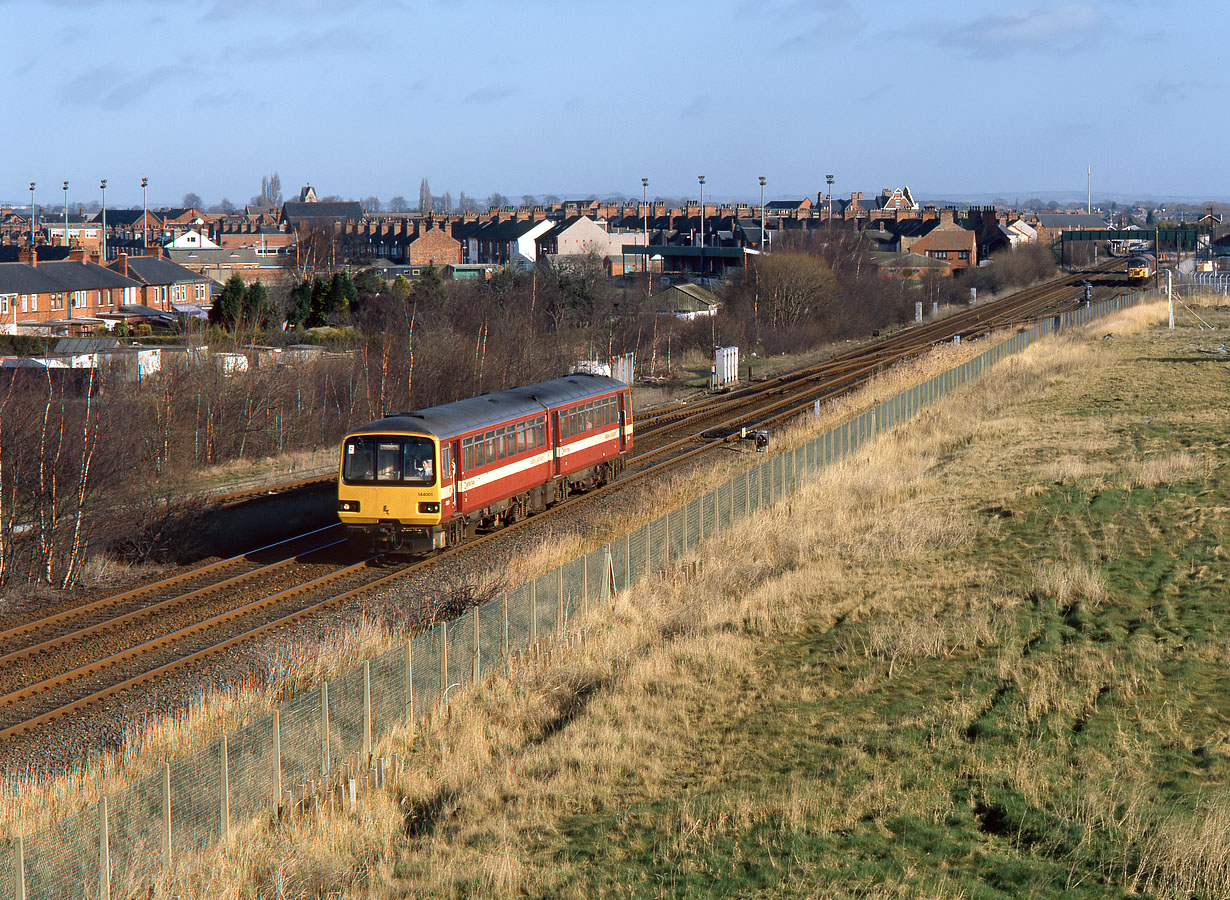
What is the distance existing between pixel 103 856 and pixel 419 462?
12.6 metres

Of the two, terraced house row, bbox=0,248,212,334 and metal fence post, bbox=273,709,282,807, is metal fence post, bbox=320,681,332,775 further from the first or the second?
terraced house row, bbox=0,248,212,334

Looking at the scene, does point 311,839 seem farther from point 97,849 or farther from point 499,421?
point 499,421

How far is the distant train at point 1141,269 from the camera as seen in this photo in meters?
108

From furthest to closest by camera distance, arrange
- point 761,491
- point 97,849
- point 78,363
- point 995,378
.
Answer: point 995,378
point 78,363
point 761,491
point 97,849

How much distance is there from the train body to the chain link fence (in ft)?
12.2

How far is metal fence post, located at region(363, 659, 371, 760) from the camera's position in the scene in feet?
45.5

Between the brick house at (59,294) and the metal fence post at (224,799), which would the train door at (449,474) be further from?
the brick house at (59,294)

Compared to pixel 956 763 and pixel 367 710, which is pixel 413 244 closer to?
pixel 367 710

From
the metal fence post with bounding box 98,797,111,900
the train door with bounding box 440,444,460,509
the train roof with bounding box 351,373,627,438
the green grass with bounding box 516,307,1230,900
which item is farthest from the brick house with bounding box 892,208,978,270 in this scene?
the metal fence post with bounding box 98,797,111,900

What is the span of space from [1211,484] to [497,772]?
20462 millimetres

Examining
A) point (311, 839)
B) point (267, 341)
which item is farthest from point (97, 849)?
point (267, 341)

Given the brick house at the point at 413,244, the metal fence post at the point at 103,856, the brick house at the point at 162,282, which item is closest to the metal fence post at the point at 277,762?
the metal fence post at the point at 103,856

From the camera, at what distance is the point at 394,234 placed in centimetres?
14250

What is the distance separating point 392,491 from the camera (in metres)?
22.4
